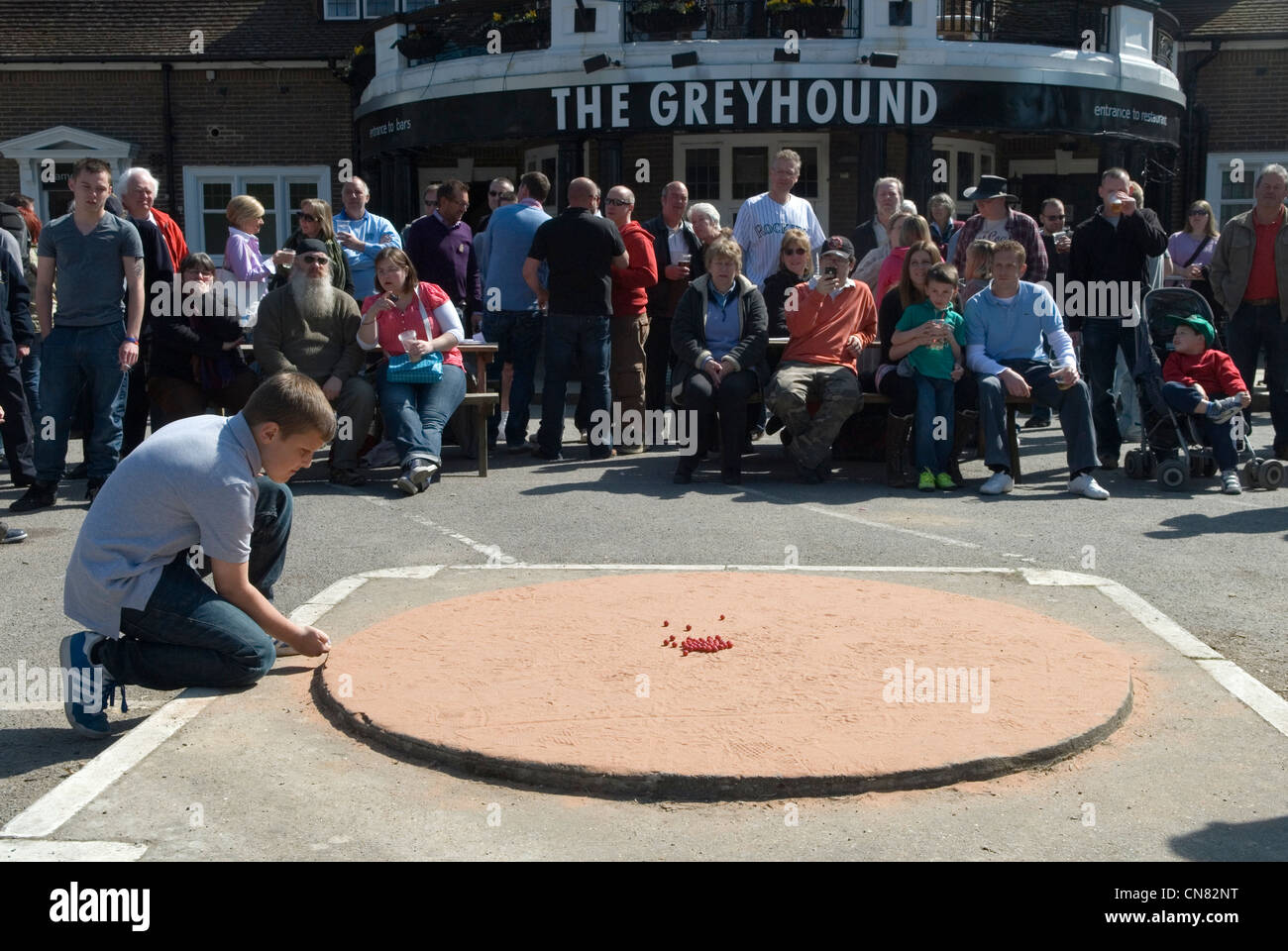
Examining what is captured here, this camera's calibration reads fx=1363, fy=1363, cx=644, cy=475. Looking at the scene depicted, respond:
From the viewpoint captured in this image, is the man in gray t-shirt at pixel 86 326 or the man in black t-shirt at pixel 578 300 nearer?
the man in gray t-shirt at pixel 86 326

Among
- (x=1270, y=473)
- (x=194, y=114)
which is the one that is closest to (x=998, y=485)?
(x=1270, y=473)

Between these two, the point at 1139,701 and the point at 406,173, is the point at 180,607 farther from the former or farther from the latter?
the point at 406,173

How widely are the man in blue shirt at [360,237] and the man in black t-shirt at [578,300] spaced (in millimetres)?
2034

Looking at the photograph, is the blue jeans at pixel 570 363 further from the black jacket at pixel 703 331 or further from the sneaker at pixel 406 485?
the sneaker at pixel 406 485

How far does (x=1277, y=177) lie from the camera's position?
37.6 feet

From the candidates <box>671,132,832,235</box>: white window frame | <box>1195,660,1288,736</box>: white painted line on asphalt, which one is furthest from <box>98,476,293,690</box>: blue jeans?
<box>671,132,832,235</box>: white window frame

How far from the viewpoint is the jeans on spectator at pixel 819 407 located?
9.99 metres

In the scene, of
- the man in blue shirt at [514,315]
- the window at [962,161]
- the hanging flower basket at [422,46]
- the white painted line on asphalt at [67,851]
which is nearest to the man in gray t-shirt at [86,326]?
the man in blue shirt at [514,315]

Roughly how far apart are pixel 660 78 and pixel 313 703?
16005mm

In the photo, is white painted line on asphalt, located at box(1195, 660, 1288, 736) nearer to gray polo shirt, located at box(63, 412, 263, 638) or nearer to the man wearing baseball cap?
gray polo shirt, located at box(63, 412, 263, 638)

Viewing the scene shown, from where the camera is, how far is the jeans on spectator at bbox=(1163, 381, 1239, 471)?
391 inches

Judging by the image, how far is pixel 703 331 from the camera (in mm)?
10523

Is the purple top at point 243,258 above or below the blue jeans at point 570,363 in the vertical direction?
above

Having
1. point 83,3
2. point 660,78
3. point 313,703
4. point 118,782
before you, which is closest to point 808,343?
point 313,703
